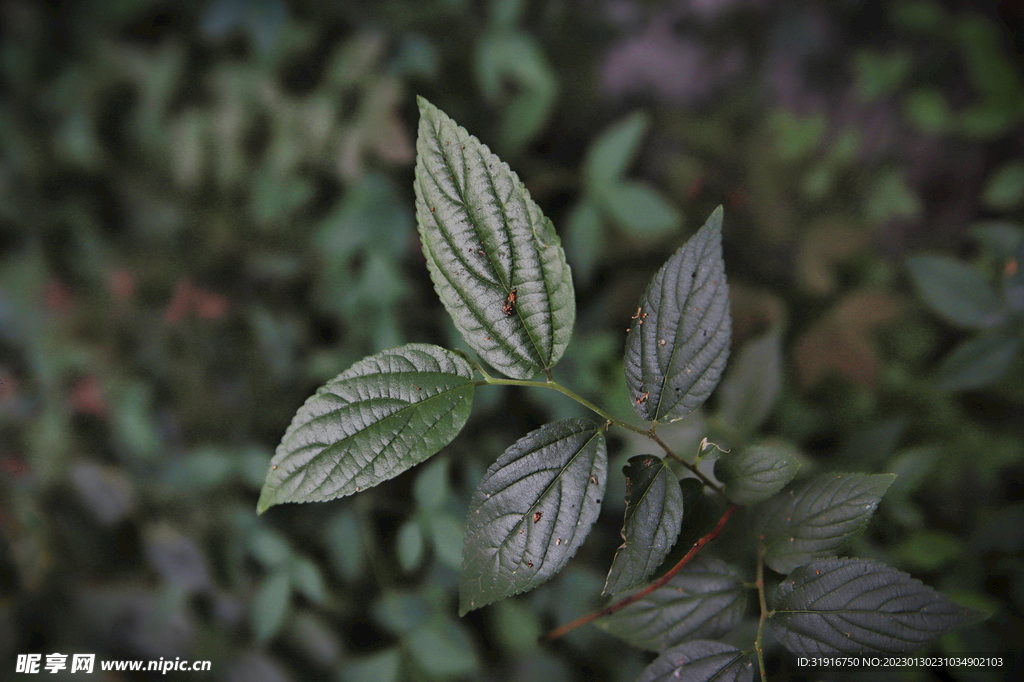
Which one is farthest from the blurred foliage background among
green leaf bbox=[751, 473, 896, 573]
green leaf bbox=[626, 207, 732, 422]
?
green leaf bbox=[626, 207, 732, 422]

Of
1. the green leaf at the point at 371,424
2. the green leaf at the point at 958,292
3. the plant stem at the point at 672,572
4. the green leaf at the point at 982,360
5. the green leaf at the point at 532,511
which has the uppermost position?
the green leaf at the point at 958,292

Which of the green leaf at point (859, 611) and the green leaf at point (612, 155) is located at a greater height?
the green leaf at point (612, 155)

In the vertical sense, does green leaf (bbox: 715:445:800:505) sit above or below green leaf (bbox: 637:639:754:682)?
above

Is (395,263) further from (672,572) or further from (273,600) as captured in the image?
(672,572)

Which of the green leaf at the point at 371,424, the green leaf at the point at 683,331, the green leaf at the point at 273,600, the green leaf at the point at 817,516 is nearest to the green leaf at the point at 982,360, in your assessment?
the green leaf at the point at 817,516

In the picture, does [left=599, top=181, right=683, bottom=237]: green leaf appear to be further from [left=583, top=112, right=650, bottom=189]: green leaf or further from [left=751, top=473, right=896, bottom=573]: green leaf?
[left=751, top=473, right=896, bottom=573]: green leaf

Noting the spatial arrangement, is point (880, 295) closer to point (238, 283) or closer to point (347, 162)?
point (347, 162)

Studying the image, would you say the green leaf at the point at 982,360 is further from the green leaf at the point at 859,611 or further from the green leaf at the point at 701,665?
the green leaf at the point at 701,665
